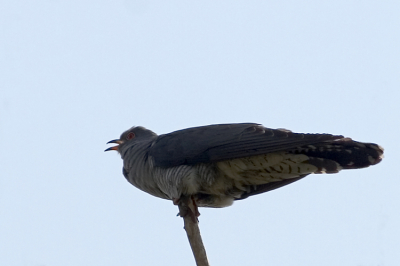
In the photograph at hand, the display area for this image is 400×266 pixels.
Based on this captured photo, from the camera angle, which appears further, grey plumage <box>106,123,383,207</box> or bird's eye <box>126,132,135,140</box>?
bird's eye <box>126,132,135,140</box>

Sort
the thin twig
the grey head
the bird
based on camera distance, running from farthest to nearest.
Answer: the grey head
the bird
the thin twig

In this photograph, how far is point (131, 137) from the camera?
8633 mm

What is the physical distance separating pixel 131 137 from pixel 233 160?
1921mm

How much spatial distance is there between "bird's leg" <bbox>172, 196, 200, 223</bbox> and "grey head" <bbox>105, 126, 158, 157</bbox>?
1388 mm

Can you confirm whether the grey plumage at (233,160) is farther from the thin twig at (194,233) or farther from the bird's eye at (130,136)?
the bird's eye at (130,136)

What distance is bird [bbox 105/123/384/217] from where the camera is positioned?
6684 mm

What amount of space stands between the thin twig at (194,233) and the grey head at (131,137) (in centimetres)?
162

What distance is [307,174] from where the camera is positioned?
23.2 feet

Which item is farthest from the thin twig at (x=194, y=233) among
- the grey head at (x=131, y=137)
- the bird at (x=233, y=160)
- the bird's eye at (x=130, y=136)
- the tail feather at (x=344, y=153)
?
the bird's eye at (x=130, y=136)

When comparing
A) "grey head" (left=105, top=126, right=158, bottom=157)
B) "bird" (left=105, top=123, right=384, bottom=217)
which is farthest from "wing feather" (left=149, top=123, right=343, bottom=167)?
"grey head" (left=105, top=126, right=158, bottom=157)

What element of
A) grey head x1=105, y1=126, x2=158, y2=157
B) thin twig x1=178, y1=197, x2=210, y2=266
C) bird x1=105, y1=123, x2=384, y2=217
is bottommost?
Answer: thin twig x1=178, y1=197, x2=210, y2=266

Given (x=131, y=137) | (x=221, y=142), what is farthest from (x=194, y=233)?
(x=131, y=137)

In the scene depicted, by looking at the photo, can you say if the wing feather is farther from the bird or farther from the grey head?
the grey head

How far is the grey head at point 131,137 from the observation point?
332 inches
